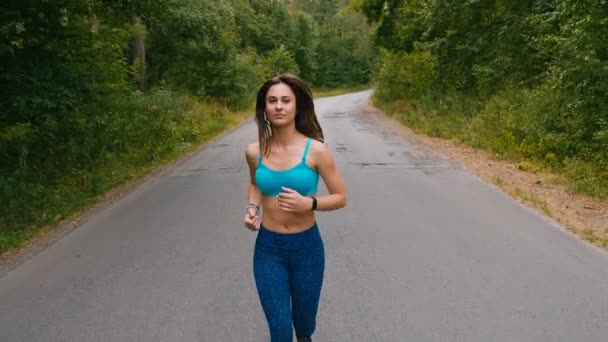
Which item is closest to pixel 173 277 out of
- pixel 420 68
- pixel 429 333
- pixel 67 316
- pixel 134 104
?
pixel 67 316

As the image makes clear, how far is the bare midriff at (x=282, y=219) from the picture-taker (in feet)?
9.91

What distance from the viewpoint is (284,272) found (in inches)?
120

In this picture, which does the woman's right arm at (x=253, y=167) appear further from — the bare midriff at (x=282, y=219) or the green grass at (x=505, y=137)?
the green grass at (x=505, y=137)

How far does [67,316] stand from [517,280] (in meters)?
3.92

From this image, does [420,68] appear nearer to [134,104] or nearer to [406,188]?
[134,104]

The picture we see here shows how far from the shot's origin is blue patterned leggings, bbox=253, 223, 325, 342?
3.02 m

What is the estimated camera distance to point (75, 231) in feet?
25.6

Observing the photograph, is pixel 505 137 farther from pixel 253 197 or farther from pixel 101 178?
pixel 253 197

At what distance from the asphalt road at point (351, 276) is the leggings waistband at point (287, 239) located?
4.66 ft

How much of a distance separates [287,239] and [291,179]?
332mm

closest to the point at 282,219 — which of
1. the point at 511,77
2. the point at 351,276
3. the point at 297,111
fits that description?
the point at 297,111

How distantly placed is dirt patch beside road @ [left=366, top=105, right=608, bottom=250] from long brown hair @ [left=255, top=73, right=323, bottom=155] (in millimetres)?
4819

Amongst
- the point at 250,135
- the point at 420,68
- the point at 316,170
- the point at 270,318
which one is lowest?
the point at 250,135

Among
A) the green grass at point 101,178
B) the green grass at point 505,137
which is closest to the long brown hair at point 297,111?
the green grass at point 101,178
